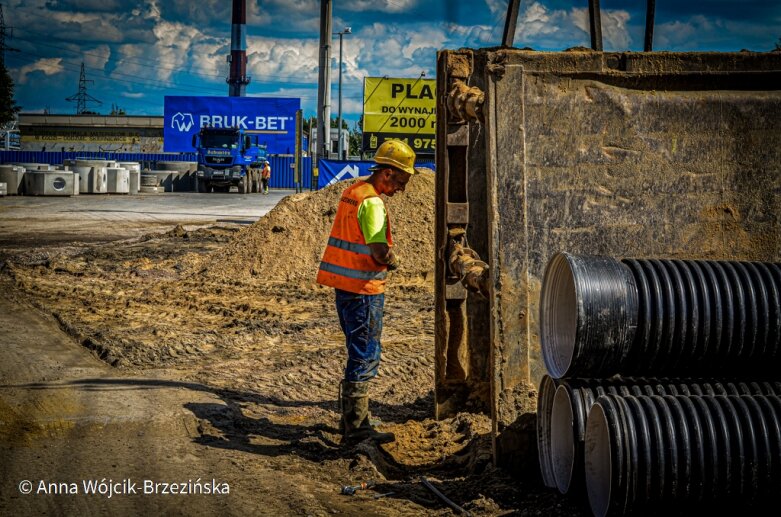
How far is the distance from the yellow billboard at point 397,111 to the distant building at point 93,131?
152 feet

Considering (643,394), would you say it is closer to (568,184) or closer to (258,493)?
(568,184)

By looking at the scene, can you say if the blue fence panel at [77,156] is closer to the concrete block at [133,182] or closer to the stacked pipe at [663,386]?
the concrete block at [133,182]

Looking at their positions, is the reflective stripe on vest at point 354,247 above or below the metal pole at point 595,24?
below

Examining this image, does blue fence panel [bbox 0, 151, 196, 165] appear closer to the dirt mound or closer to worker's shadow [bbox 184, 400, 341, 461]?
the dirt mound

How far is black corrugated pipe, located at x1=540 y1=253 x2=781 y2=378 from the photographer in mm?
4492

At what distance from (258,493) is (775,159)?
4.26m

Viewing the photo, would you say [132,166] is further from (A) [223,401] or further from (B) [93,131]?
(B) [93,131]

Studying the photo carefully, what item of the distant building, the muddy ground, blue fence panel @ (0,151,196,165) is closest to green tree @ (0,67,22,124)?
the distant building

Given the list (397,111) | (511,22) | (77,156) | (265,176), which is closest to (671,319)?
(511,22)

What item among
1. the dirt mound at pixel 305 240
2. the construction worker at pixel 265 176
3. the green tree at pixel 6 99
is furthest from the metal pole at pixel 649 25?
the green tree at pixel 6 99

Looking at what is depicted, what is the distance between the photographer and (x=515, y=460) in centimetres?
525

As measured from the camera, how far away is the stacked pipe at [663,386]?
3979 millimetres

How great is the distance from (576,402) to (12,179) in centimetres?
3427

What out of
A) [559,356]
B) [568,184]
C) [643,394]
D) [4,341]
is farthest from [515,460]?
[4,341]
